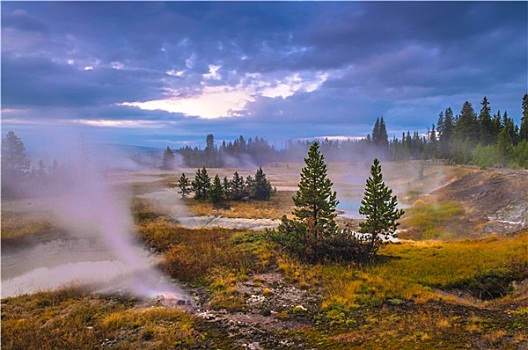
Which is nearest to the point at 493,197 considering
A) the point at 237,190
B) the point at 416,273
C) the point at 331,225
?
the point at 416,273

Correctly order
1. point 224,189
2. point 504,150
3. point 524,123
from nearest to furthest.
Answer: point 504,150 < point 224,189 < point 524,123

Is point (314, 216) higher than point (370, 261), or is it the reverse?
point (314, 216)

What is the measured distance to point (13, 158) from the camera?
7900 centimetres

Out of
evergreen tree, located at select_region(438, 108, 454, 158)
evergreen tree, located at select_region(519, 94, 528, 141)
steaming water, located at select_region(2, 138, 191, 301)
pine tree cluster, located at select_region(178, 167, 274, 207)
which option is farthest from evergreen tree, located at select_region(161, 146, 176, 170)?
evergreen tree, located at select_region(519, 94, 528, 141)

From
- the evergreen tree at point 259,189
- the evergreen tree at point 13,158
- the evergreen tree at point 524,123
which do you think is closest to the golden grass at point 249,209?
the evergreen tree at point 259,189

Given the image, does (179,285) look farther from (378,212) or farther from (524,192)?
(524,192)

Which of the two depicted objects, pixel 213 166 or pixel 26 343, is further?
pixel 213 166

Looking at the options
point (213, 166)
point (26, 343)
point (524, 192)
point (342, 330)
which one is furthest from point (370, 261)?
point (213, 166)

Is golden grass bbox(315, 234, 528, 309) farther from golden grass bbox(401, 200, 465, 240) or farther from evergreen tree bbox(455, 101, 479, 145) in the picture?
evergreen tree bbox(455, 101, 479, 145)

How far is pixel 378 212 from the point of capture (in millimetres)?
25797

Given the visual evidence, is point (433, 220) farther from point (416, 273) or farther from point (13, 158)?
point (13, 158)

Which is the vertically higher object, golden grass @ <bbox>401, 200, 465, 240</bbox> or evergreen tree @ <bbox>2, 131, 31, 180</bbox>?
evergreen tree @ <bbox>2, 131, 31, 180</bbox>

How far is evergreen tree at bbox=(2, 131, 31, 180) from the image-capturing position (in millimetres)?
76750

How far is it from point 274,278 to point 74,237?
27.8 metres
